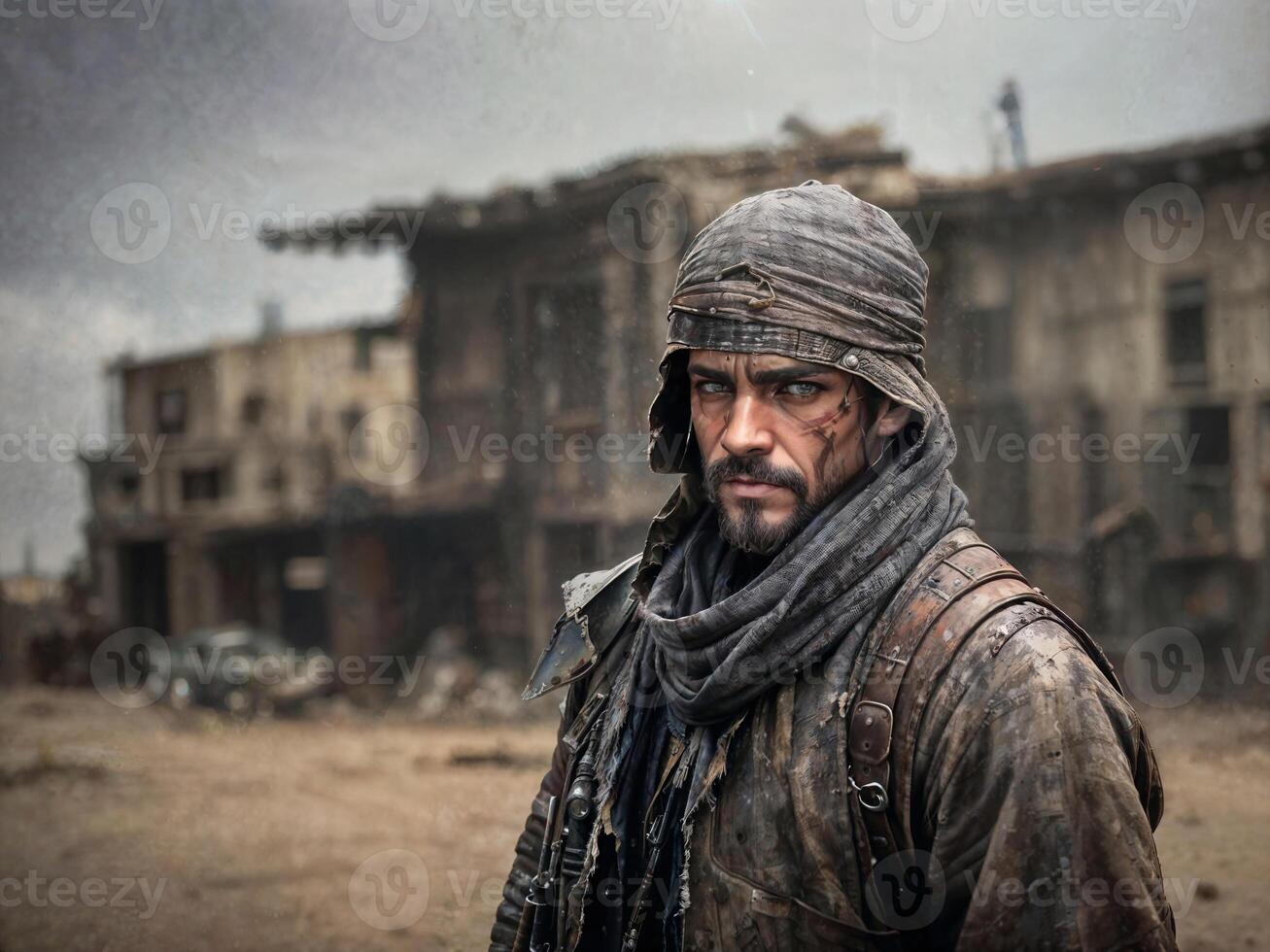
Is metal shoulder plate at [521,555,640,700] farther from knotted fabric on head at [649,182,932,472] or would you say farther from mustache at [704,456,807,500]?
knotted fabric on head at [649,182,932,472]

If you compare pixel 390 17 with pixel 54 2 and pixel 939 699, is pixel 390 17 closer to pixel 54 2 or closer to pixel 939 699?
pixel 54 2

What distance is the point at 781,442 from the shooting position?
5.96ft

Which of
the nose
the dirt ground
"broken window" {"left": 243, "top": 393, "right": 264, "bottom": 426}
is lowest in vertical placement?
the dirt ground

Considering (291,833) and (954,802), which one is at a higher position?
(954,802)

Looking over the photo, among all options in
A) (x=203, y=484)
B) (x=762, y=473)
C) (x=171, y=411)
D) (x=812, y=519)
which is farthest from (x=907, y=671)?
(x=203, y=484)

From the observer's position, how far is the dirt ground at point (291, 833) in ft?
16.9

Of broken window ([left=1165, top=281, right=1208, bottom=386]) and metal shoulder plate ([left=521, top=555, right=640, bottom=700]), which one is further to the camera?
broken window ([left=1165, top=281, right=1208, bottom=386])

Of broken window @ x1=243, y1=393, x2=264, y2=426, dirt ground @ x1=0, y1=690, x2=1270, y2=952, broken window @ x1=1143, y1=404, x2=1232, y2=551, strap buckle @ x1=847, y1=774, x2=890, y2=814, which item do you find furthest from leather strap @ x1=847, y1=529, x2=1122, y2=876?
broken window @ x1=1143, y1=404, x2=1232, y2=551

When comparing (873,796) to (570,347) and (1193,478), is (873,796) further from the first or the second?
(1193,478)

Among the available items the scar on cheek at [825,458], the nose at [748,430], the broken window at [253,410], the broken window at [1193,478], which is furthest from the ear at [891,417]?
the broken window at [1193,478]

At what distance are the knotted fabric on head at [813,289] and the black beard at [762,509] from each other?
22 cm

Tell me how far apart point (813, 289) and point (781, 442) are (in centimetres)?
30

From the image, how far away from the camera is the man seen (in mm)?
1419

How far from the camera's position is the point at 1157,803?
5.59 ft
